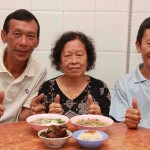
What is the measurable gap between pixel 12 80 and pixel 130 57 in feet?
3.54

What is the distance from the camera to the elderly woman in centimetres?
209

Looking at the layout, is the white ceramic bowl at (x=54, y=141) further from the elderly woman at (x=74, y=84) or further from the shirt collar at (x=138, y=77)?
the shirt collar at (x=138, y=77)

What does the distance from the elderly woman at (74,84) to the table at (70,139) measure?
411 mm

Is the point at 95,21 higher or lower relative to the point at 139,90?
higher

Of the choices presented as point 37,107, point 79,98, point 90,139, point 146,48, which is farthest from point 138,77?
point 90,139

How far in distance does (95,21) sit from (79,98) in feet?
2.64

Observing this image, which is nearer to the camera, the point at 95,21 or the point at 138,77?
the point at 138,77

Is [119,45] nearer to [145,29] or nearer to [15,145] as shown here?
[145,29]

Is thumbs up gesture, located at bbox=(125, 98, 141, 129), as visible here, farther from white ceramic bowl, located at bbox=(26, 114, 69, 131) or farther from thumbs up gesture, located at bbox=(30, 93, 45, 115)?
thumbs up gesture, located at bbox=(30, 93, 45, 115)

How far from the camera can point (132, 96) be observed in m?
2.05

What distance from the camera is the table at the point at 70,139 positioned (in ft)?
4.57

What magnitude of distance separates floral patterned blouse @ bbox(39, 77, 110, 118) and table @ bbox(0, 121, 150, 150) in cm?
Answer: 39

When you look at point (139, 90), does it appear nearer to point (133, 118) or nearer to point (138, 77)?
point (138, 77)

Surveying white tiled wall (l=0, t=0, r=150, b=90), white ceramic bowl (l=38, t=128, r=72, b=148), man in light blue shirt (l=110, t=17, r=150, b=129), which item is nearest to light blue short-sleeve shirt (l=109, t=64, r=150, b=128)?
man in light blue shirt (l=110, t=17, r=150, b=129)
